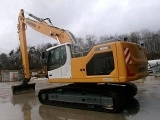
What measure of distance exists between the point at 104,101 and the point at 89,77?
1.04m

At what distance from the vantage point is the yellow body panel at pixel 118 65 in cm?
892

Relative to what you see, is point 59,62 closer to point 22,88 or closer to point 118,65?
point 118,65

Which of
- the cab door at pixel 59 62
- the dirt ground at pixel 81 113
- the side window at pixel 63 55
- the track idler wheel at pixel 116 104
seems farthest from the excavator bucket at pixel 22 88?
the track idler wheel at pixel 116 104

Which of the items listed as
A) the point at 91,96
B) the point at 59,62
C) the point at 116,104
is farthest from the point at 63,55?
the point at 116,104

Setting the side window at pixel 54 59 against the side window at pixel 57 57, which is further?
the side window at pixel 54 59

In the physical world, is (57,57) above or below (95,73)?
above

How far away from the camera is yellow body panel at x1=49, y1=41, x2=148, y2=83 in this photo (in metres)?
8.92

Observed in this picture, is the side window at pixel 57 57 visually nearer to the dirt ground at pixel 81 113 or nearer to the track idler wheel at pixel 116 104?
the dirt ground at pixel 81 113

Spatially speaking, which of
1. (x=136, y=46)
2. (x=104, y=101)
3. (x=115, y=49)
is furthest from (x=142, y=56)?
(x=104, y=101)

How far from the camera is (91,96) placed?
9914 millimetres

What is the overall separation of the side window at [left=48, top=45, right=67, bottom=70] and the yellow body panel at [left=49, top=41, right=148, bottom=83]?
674 millimetres

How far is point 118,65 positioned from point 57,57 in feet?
11.0

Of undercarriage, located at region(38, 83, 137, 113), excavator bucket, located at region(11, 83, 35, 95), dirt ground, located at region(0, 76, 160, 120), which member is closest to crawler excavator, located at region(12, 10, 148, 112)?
undercarriage, located at region(38, 83, 137, 113)

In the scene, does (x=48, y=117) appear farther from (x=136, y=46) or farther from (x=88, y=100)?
(x=136, y=46)
